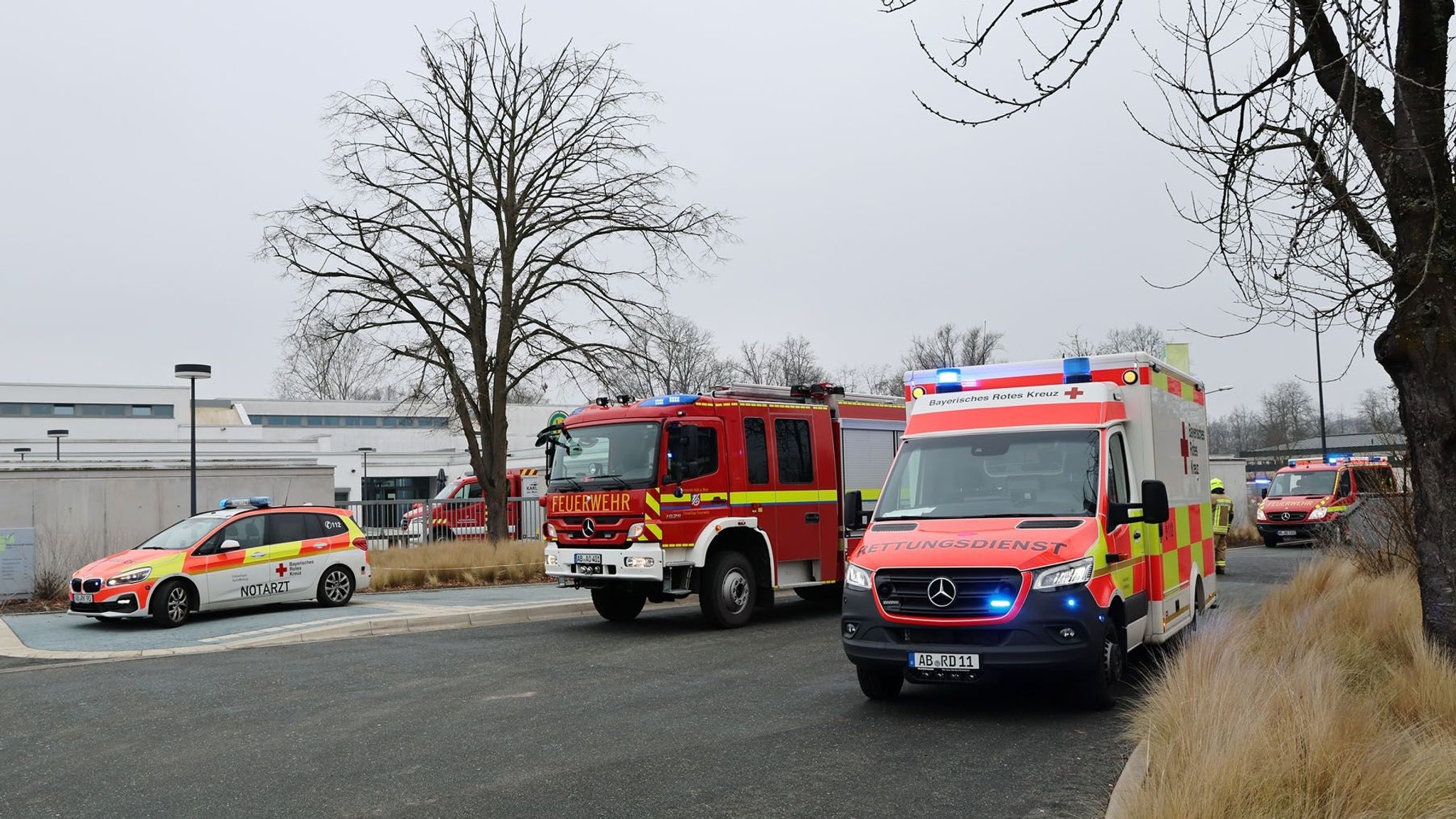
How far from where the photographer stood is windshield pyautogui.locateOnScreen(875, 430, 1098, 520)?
9.01 meters

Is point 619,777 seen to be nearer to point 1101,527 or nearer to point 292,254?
point 1101,527

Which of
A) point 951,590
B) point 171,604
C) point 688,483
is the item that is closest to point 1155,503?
point 951,590

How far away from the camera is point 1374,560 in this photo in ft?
43.7

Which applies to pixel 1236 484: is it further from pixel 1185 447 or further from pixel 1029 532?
pixel 1029 532

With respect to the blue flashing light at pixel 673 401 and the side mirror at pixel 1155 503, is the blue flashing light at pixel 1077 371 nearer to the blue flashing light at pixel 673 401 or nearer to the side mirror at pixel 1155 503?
the side mirror at pixel 1155 503

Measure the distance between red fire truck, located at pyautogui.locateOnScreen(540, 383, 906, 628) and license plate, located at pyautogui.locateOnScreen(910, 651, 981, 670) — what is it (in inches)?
220

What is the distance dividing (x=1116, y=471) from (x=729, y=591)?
246 inches

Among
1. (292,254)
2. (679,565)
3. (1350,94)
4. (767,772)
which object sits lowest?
(767,772)

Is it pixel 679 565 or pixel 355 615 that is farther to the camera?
pixel 355 615

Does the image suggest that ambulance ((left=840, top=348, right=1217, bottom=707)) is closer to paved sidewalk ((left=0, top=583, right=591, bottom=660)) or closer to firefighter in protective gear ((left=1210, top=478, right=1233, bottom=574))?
paved sidewalk ((left=0, top=583, right=591, bottom=660))

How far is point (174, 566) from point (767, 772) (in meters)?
11.5

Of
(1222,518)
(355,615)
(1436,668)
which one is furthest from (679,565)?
(1222,518)

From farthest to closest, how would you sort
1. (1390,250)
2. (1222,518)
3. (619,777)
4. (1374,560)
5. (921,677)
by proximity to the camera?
(1222,518) < (1374,560) < (921,677) < (1390,250) < (619,777)

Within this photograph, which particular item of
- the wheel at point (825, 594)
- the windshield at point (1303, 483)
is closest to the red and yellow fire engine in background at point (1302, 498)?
the windshield at point (1303, 483)
